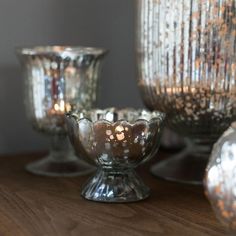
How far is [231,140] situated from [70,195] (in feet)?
0.80

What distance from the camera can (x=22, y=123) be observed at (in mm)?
935

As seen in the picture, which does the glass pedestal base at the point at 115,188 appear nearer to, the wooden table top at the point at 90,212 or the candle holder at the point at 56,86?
the wooden table top at the point at 90,212

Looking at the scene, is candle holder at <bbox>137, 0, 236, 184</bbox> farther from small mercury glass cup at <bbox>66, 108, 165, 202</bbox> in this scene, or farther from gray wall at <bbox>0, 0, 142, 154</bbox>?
gray wall at <bbox>0, 0, 142, 154</bbox>

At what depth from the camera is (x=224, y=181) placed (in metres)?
0.51

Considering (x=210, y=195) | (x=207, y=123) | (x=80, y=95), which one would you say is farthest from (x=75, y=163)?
(x=210, y=195)

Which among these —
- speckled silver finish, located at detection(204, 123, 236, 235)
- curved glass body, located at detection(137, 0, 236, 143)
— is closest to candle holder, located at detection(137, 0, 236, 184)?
curved glass body, located at detection(137, 0, 236, 143)

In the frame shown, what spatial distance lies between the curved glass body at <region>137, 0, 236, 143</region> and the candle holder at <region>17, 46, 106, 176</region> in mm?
91

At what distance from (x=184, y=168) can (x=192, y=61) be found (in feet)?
0.53

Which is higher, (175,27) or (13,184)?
(175,27)

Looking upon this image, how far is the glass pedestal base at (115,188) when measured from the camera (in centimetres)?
66

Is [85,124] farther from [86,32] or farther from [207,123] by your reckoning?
[86,32]

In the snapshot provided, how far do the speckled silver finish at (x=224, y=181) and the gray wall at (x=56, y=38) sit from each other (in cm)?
48

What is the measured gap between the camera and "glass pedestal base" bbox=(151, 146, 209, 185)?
30.8 inches

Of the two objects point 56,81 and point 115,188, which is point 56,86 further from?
point 115,188
